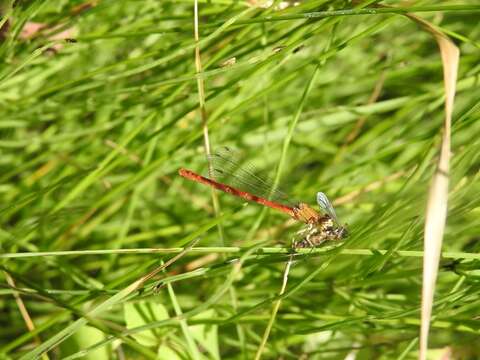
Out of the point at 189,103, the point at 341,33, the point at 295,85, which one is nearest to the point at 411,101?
the point at 341,33

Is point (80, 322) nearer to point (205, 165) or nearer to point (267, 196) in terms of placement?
point (267, 196)

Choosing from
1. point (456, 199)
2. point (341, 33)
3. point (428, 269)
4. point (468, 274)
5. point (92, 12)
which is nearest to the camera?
point (428, 269)

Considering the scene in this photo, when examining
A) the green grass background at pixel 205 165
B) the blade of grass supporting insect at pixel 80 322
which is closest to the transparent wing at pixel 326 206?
the green grass background at pixel 205 165

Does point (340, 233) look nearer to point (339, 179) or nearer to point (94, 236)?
point (339, 179)

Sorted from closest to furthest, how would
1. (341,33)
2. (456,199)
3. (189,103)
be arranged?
(456,199) → (341,33) → (189,103)

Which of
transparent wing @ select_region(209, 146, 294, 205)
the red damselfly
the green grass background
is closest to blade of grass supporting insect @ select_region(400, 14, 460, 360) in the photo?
the green grass background

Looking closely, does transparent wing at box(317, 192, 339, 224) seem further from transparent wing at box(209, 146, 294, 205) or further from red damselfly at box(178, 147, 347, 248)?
transparent wing at box(209, 146, 294, 205)
